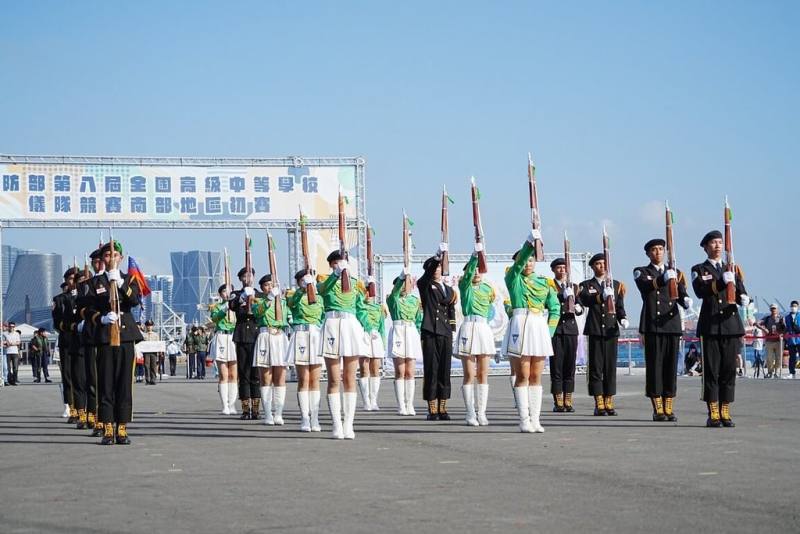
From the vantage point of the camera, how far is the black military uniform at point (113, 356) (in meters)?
14.5

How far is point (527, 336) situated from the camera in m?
14.9

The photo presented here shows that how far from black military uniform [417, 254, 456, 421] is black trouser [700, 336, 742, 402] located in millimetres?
4138

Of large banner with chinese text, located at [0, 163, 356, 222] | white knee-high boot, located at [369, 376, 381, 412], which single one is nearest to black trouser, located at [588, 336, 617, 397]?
white knee-high boot, located at [369, 376, 381, 412]

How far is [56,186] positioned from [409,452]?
2351 centimetres

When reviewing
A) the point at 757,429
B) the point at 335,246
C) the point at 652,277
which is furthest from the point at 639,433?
the point at 335,246

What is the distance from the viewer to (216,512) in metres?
8.50

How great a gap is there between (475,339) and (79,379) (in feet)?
19.3

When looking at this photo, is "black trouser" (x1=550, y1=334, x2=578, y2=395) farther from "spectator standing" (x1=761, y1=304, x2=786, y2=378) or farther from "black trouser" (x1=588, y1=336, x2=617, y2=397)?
"spectator standing" (x1=761, y1=304, x2=786, y2=378)

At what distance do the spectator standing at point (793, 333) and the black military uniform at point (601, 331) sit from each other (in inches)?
551

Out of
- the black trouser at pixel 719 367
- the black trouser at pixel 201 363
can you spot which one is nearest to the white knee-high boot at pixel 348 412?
the black trouser at pixel 719 367

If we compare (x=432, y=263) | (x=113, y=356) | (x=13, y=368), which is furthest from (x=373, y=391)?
(x=13, y=368)

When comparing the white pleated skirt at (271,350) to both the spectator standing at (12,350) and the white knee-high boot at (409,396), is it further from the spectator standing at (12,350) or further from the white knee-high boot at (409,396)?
the spectator standing at (12,350)

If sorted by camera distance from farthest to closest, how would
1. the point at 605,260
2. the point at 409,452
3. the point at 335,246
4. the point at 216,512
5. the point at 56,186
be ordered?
the point at 335,246 < the point at 56,186 < the point at 605,260 < the point at 409,452 < the point at 216,512

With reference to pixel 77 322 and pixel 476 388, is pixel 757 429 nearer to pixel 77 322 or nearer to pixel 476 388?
pixel 476 388
